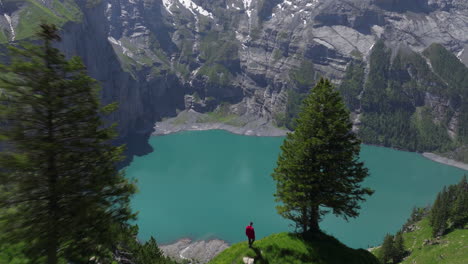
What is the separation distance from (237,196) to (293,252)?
373 ft

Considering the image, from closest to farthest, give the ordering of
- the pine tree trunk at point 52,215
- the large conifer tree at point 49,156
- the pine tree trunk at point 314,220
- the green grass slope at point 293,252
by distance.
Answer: the large conifer tree at point 49,156
the pine tree trunk at point 52,215
the green grass slope at point 293,252
the pine tree trunk at point 314,220

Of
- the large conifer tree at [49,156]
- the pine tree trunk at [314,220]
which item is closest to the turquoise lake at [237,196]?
the pine tree trunk at [314,220]

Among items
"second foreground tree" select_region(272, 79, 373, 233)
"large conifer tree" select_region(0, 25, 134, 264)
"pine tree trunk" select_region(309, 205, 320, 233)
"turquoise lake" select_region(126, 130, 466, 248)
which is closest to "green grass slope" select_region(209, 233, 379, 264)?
"pine tree trunk" select_region(309, 205, 320, 233)

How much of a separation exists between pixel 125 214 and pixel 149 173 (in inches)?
6058

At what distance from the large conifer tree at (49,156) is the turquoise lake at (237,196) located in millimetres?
85963

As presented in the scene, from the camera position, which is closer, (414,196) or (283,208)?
(283,208)

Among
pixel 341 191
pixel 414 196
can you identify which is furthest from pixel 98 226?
pixel 414 196

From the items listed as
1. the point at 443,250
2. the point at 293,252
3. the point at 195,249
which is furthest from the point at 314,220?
the point at 195,249

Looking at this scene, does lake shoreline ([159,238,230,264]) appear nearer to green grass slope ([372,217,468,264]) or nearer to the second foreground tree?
green grass slope ([372,217,468,264])

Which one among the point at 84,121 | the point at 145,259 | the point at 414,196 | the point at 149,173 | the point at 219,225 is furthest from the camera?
the point at 149,173

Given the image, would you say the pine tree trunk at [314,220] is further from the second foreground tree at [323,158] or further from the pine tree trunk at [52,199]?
the pine tree trunk at [52,199]

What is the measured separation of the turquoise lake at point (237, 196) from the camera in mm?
100688

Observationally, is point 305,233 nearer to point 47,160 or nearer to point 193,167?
point 47,160

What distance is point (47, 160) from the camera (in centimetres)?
1240
